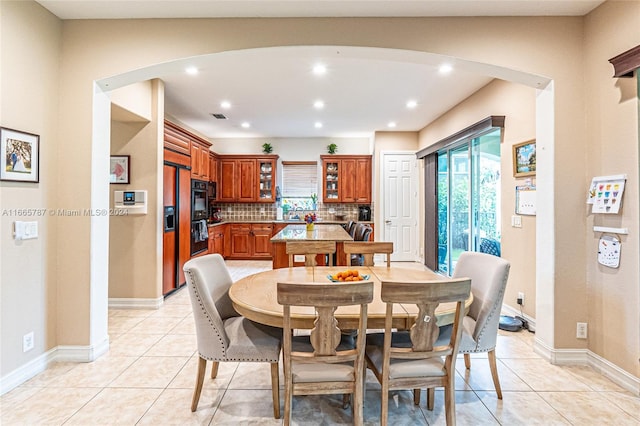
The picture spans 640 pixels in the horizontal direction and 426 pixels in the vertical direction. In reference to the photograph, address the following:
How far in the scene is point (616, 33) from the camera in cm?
235

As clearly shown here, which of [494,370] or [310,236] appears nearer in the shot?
[494,370]

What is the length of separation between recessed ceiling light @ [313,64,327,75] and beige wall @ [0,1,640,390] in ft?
3.23

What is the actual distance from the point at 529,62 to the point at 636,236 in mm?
1553

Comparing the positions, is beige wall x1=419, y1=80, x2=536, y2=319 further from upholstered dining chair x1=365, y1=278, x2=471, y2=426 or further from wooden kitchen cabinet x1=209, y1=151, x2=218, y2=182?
wooden kitchen cabinet x1=209, y1=151, x2=218, y2=182

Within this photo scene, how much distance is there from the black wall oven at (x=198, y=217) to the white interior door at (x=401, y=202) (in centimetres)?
361

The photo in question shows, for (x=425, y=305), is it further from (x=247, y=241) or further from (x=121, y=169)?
(x=247, y=241)

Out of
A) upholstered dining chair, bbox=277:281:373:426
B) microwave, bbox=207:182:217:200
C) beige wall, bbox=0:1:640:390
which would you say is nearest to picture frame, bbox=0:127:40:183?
beige wall, bbox=0:1:640:390

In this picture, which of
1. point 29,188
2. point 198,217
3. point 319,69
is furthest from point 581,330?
point 198,217

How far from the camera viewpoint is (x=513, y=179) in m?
3.64

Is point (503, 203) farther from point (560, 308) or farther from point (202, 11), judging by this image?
point (202, 11)

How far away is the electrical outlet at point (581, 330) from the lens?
261 centimetres

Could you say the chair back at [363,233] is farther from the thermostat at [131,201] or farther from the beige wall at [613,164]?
the thermostat at [131,201]

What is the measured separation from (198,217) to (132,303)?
1696mm

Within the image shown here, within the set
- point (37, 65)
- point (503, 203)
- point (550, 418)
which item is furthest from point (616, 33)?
point (37, 65)
